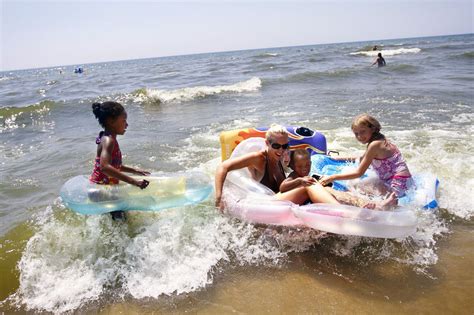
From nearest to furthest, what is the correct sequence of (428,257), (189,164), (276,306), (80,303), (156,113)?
(276,306), (80,303), (428,257), (189,164), (156,113)

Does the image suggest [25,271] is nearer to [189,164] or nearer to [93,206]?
[93,206]

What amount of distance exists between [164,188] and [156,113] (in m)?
8.52

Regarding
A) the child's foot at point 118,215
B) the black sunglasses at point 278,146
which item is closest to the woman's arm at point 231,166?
the black sunglasses at point 278,146

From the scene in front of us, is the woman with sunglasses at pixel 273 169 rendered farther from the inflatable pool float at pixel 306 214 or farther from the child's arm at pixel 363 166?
the child's arm at pixel 363 166

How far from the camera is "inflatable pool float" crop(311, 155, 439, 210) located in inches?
147

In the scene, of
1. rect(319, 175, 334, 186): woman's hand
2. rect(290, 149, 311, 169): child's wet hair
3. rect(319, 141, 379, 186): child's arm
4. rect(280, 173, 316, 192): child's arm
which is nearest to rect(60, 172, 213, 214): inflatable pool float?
rect(280, 173, 316, 192): child's arm

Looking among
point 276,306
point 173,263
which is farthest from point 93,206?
point 276,306

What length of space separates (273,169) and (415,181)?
1731 mm

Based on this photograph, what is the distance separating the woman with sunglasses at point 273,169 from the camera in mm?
3402

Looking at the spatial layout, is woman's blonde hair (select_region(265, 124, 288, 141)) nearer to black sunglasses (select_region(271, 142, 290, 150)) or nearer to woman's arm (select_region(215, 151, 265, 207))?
black sunglasses (select_region(271, 142, 290, 150))

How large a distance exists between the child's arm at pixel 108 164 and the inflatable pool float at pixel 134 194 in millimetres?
268

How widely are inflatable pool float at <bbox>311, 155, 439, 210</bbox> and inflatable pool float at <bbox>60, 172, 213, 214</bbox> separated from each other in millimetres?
1748

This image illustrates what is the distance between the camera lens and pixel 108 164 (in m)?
3.12

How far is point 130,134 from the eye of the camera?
8.68m
